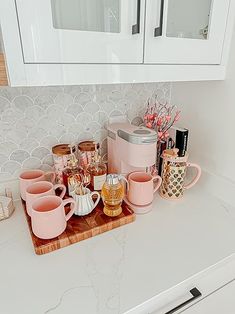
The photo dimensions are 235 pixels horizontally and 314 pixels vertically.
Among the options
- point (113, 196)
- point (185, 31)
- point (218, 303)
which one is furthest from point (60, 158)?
point (218, 303)

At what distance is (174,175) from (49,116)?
529 mm

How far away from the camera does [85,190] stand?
772 millimetres

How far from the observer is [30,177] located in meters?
0.85

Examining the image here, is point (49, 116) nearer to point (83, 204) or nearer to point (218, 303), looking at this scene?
point (83, 204)

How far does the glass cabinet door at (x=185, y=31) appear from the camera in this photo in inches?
23.4

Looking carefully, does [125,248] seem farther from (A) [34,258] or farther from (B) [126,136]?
(B) [126,136]

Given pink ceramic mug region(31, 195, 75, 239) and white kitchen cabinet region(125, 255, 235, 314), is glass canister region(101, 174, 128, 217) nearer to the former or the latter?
pink ceramic mug region(31, 195, 75, 239)

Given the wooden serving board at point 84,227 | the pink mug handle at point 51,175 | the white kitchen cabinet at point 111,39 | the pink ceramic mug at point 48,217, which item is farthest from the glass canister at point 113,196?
the white kitchen cabinet at point 111,39

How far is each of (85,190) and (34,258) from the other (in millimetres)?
249

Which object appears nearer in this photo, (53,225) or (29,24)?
(29,24)

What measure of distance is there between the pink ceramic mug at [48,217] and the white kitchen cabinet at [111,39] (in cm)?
35

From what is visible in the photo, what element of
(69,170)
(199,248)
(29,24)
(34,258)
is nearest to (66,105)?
(69,170)

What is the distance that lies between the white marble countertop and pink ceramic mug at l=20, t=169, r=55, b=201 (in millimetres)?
94

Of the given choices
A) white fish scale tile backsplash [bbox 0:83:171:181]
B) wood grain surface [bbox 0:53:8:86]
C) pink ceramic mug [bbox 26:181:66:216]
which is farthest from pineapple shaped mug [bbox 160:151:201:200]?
wood grain surface [bbox 0:53:8:86]
